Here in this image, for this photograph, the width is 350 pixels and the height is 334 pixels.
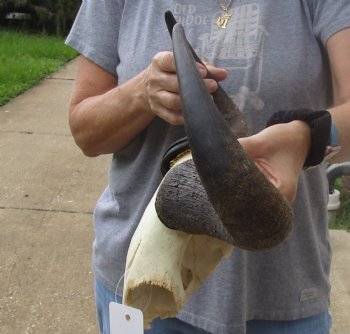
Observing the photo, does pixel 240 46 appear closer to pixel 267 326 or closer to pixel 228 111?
pixel 228 111

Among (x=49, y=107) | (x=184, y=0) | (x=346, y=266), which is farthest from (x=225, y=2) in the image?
(x=49, y=107)

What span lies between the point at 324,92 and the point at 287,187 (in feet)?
1.74

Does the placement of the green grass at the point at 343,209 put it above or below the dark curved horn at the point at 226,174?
below

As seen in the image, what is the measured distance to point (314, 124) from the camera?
116 centimetres

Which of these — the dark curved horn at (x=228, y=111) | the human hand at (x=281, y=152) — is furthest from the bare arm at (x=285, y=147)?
the dark curved horn at (x=228, y=111)

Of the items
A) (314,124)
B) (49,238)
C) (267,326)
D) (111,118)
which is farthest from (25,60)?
(314,124)

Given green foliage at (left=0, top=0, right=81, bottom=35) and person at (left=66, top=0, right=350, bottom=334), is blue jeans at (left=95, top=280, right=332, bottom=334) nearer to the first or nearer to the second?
person at (left=66, top=0, right=350, bottom=334)

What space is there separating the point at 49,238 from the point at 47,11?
11975 millimetres

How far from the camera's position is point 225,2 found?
4.70ft

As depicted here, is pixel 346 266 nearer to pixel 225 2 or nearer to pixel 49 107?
pixel 225 2

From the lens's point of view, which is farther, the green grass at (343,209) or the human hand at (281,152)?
the green grass at (343,209)

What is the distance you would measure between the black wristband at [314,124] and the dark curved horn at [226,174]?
285mm

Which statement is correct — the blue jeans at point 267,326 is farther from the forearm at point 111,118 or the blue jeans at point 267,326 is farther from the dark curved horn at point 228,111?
the dark curved horn at point 228,111

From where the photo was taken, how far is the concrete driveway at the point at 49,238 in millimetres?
3443
